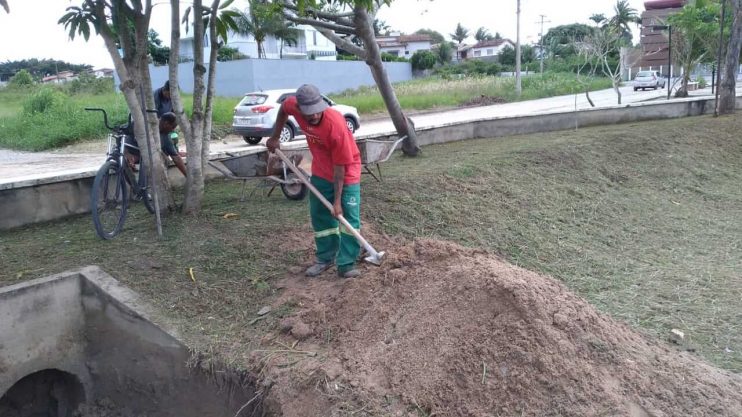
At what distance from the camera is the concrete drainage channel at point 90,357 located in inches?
169

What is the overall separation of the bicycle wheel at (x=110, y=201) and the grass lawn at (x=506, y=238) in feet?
0.45

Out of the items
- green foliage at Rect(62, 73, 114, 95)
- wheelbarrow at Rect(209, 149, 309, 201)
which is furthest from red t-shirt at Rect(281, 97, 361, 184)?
→ green foliage at Rect(62, 73, 114, 95)

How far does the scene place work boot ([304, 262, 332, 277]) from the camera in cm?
490

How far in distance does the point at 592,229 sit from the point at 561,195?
3.34ft

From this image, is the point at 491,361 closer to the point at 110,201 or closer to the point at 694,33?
the point at 110,201

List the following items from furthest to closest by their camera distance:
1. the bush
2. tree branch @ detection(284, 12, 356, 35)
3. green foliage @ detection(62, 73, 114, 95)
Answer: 1. green foliage @ detection(62, 73, 114, 95)
2. the bush
3. tree branch @ detection(284, 12, 356, 35)

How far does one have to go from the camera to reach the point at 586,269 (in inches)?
215

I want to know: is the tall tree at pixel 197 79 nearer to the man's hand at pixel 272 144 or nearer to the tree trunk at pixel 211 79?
the tree trunk at pixel 211 79

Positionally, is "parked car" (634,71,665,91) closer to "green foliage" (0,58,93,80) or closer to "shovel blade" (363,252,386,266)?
"shovel blade" (363,252,386,266)

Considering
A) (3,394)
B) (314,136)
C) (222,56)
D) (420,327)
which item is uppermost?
(222,56)

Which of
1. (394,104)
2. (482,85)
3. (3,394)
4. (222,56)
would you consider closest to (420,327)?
(3,394)

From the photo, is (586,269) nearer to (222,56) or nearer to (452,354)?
(452,354)

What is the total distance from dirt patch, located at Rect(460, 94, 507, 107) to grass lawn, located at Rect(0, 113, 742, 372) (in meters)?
23.6

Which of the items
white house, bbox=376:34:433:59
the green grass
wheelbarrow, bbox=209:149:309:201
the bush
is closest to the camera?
wheelbarrow, bbox=209:149:309:201
